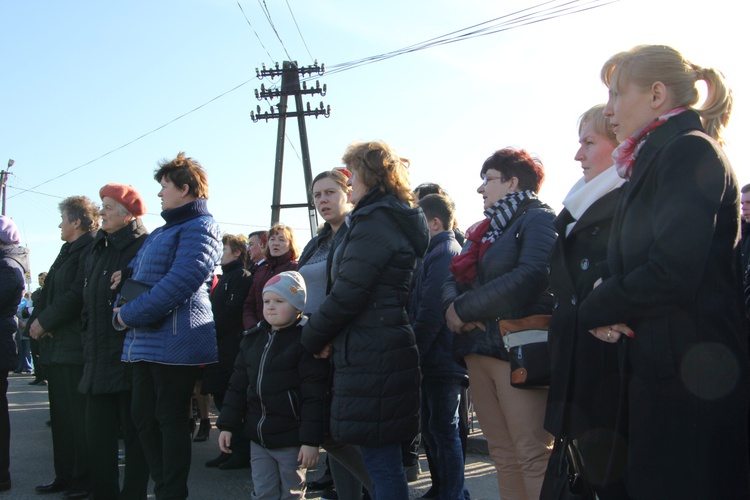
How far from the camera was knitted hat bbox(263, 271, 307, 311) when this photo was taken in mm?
3799

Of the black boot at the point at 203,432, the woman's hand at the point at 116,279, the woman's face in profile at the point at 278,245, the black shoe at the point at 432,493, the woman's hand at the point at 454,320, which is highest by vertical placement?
the woman's face in profile at the point at 278,245

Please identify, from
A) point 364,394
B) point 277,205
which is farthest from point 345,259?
point 277,205

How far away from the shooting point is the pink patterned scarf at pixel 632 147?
6.88 feet

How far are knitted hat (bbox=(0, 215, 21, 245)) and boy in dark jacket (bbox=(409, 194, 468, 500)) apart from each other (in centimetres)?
323

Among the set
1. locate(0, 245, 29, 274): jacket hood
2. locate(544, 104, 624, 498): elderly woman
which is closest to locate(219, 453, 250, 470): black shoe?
locate(0, 245, 29, 274): jacket hood

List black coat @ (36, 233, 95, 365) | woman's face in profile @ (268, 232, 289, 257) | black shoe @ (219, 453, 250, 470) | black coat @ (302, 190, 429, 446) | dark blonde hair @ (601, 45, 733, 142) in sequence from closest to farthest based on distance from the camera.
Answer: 1. dark blonde hair @ (601, 45, 733, 142)
2. black coat @ (302, 190, 429, 446)
3. black coat @ (36, 233, 95, 365)
4. black shoe @ (219, 453, 250, 470)
5. woman's face in profile @ (268, 232, 289, 257)

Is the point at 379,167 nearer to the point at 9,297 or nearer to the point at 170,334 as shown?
the point at 170,334

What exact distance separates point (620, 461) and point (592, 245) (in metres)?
0.72

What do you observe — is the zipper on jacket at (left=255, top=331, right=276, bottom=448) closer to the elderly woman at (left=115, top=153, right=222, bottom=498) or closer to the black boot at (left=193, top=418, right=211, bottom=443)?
the elderly woman at (left=115, top=153, right=222, bottom=498)

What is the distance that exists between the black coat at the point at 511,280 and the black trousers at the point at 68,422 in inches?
120

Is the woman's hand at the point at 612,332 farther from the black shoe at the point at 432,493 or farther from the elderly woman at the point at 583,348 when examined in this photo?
the black shoe at the point at 432,493

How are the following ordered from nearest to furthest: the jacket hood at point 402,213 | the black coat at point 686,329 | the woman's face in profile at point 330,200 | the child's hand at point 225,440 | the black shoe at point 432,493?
the black coat at point 686,329 < the jacket hood at point 402,213 < the child's hand at point 225,440 < the woman's face in profile at point 330,200 < the black shoe at point 432,493

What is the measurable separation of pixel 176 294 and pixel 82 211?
194 cm

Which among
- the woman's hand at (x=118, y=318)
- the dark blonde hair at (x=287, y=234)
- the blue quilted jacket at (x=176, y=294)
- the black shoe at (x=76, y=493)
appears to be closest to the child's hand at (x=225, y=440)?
the blue quilted jacket at (x=176, y=294)
